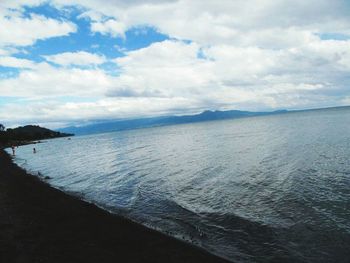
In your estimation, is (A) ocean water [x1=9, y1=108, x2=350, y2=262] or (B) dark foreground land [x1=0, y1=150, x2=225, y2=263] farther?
(A) ocean water [x1=9, y1=108, x2=350, y2=262]

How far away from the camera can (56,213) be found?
75.3 ft

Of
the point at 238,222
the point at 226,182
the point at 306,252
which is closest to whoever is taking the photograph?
the point at 306,252

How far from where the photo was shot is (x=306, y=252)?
598 inches

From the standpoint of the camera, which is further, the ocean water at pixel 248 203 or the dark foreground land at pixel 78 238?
the ocean water at pixel 248 203

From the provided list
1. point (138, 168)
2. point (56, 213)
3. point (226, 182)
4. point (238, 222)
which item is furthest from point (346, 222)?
point (138, 168)

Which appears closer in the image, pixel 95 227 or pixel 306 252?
pixel 306 252

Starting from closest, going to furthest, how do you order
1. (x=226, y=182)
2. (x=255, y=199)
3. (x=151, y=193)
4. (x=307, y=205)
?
(x=307, y=205), (x=255, y=199), (x=151, y=193), (x=226, y=182)

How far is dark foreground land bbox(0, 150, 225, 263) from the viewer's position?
14398mm

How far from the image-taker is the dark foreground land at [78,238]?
47.2ft

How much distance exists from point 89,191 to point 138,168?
1404cm

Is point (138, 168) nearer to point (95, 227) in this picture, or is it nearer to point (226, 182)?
point (226, 182)

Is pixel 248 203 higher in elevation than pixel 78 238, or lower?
lower

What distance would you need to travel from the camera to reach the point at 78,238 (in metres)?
17.0

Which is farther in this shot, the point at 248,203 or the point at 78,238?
the point at 248,203
